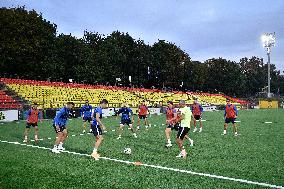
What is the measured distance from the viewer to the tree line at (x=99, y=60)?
55.1 m

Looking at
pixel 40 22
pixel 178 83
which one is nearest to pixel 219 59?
pixel 178 83

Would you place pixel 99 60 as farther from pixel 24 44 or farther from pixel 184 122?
pixel 184 122

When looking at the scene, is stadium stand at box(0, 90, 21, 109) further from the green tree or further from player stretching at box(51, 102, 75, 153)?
player stretching at box(51, 102, 75, 153)

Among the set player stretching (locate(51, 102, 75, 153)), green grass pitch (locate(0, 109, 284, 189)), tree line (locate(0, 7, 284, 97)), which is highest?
tree line (locate(0, 7, 284, 97))

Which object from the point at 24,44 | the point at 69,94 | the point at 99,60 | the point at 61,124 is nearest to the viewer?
the point at 61,124

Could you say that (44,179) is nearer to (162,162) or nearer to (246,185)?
(162,162)

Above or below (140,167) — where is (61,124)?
above

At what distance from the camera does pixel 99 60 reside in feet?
243

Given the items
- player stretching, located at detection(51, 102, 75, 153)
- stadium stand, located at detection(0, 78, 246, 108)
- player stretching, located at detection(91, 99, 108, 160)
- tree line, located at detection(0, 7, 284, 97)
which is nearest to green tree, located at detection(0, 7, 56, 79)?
tree line, located at detection(0, 7, 284, 97)

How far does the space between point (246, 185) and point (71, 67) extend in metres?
65.7

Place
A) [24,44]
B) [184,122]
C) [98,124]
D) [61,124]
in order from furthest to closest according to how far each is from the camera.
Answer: [24,44] < [61,124] < [184,122] < [98,124]

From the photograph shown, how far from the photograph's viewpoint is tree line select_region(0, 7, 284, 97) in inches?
2169

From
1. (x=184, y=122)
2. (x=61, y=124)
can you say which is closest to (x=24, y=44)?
(x=61, y=124)

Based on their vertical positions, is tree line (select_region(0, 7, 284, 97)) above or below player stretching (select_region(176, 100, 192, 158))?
above
